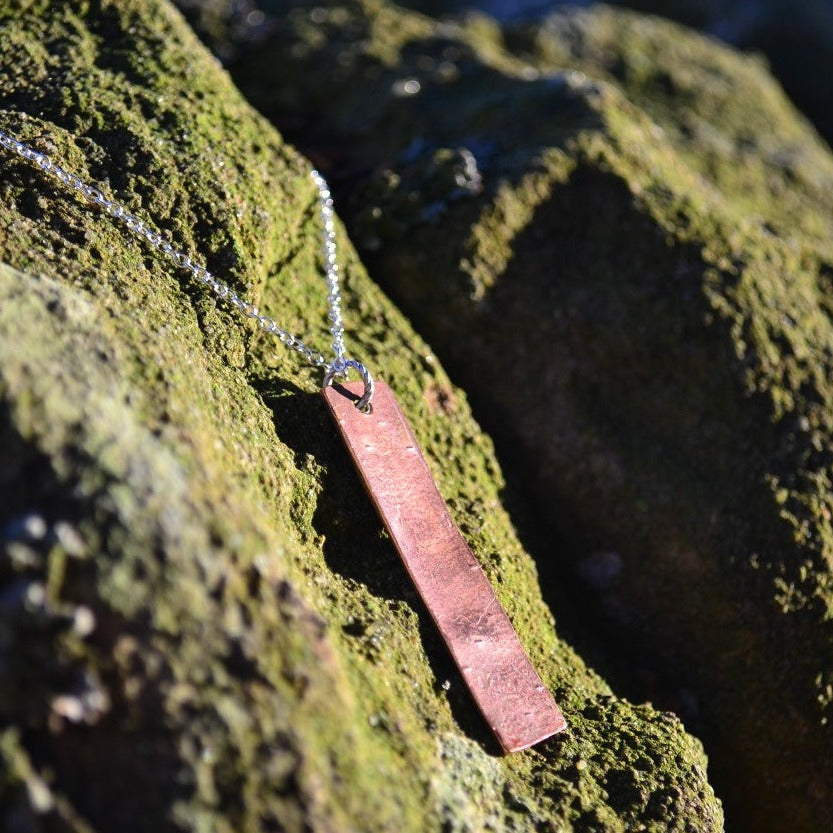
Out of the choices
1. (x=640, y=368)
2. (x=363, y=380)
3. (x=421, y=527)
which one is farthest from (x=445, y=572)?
(x=640, y=368)

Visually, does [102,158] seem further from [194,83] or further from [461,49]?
[461,49]

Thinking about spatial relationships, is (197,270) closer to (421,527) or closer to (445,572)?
(421,527)

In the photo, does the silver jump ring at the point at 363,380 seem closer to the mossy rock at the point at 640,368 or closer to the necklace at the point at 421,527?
the necklace at the point at 421,527

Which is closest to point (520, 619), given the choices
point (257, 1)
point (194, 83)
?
point (194, 83)

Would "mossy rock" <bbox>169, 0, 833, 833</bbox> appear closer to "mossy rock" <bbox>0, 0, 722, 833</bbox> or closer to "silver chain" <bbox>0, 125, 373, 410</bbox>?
"mossy rock" <bbox>0, 0, 722, 833</bbox>

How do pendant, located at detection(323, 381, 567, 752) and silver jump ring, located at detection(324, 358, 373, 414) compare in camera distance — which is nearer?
pendant, located at detection(323, 381, 567, 752)

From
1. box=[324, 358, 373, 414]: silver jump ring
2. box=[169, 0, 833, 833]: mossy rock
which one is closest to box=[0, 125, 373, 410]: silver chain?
box=[324, 358, 373, 414]: silver jump ring
